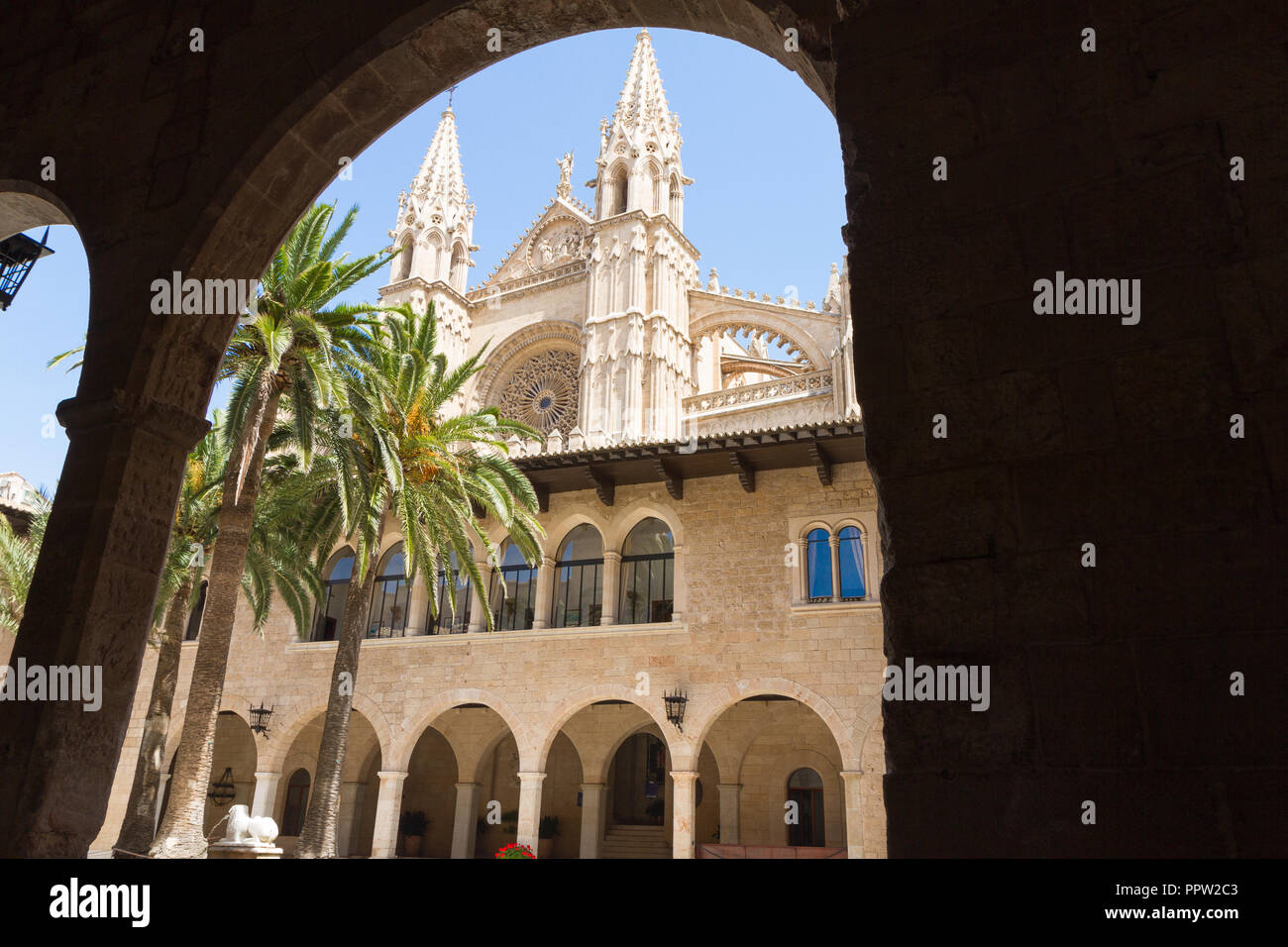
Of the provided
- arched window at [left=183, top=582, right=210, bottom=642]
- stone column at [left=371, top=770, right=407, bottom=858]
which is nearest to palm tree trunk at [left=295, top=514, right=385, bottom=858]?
stone column at [left=371, top=770, right=407, bottom=858]

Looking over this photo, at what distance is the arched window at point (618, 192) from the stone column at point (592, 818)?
17.4m

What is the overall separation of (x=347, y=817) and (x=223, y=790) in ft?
11.2

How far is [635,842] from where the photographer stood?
17.9m

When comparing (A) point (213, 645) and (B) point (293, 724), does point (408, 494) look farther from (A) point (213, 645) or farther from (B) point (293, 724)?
(B) point (293, 724)

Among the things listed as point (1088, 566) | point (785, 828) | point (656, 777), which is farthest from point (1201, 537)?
point (656, 777)

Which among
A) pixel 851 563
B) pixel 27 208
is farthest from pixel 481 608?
pixel 27 208

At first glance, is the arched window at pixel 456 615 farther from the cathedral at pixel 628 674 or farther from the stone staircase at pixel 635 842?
the stone staircase at pixel 635 842

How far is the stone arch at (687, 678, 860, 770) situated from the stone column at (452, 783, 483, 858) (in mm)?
6114

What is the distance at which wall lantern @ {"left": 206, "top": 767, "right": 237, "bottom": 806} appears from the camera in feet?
65.0

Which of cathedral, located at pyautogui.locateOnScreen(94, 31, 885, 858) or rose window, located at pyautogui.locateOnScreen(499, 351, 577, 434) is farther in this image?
rose window, located at pyautogui.locateOnScreen(499, 351, 577, 434)

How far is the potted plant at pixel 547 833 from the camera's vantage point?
18.7 meters

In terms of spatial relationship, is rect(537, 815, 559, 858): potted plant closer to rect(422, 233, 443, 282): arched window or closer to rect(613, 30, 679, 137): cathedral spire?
rect(422, 233, 443, 282): arched window

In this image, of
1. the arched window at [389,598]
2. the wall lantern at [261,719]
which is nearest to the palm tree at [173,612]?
the wall lantern at [261,719]
